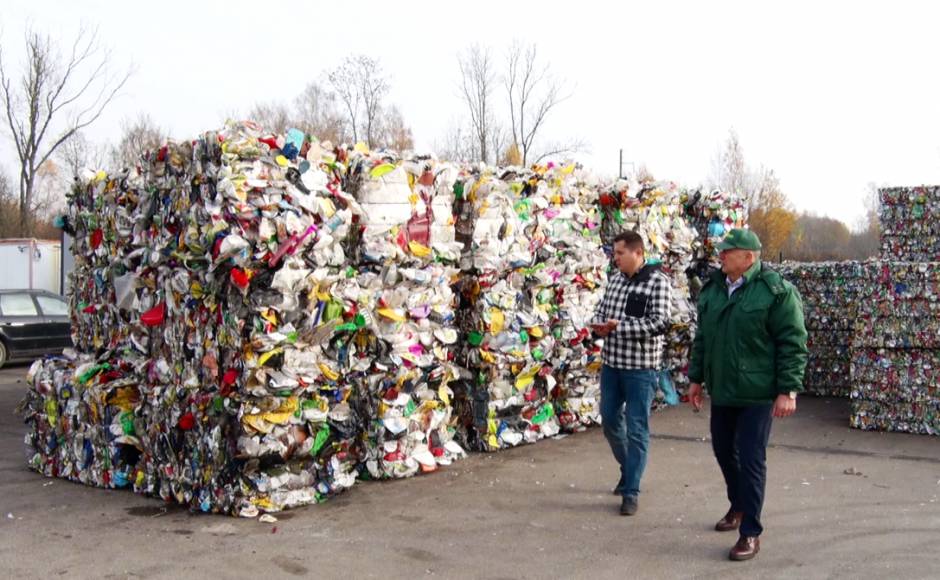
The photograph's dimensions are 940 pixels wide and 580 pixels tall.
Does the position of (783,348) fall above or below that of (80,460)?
above

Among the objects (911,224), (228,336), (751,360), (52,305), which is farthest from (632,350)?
(52,305)

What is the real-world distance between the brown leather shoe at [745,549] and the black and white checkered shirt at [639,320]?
1.42 m

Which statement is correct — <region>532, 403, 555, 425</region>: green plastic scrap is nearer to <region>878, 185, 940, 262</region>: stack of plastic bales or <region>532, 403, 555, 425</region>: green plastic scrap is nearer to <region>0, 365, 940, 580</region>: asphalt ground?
<region>0, 365, 940, 580</region>: asphalt ground

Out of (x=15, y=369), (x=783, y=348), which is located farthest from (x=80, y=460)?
(x=15, y=369)

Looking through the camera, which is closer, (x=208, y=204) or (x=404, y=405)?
(x=208, y=204)

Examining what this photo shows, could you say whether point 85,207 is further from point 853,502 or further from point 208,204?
point 853,502

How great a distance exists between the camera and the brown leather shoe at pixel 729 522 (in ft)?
18.9

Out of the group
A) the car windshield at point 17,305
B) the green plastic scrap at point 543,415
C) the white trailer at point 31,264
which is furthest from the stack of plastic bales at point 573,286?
the white trailer at point 31,264

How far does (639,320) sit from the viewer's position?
618cm

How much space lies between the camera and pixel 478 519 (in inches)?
242

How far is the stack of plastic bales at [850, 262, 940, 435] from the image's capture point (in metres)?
8.89

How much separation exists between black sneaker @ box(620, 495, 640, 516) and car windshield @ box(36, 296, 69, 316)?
14.0m

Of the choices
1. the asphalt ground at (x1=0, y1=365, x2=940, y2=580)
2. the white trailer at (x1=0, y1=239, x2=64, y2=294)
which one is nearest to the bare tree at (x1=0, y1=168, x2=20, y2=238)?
the white trailer at (x1=0, y1=239, x2=64, y2=294)

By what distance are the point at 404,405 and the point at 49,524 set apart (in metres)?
2.74
